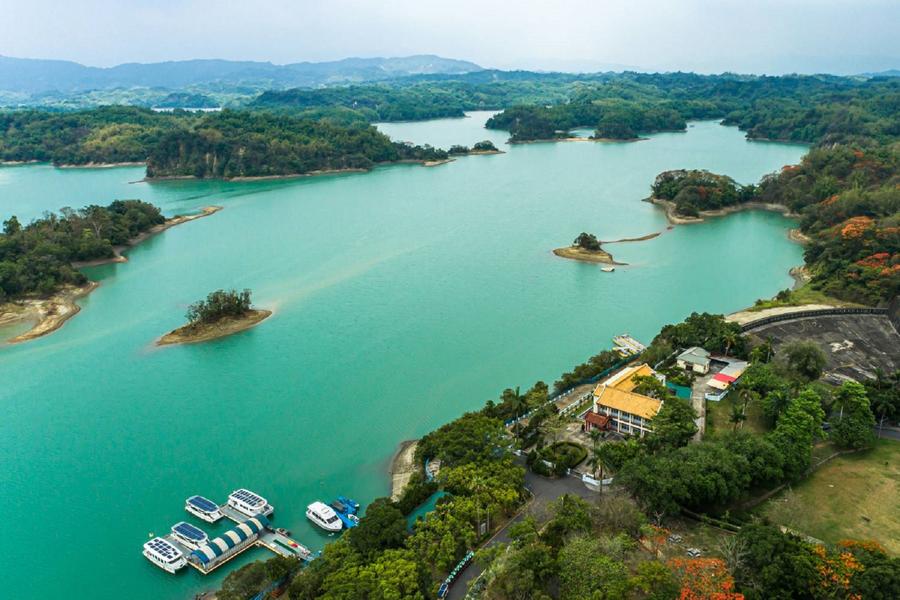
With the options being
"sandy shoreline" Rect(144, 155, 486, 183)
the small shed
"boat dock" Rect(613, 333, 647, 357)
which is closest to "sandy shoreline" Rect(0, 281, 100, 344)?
"boat dock" Rect(613, 333, 647, 357)

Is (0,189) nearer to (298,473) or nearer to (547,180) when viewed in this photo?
(547,180)

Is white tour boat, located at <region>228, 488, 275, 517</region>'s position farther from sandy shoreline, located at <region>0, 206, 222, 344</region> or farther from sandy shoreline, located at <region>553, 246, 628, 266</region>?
sandy shoreline, located at <region>553, 246, 628, 266</region>

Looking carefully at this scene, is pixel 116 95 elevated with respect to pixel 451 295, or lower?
elevated

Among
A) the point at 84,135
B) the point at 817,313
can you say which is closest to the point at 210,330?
the point at 817,313

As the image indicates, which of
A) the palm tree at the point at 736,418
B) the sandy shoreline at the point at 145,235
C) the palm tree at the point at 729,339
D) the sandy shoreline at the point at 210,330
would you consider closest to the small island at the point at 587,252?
the palm tree at the point at 729,339

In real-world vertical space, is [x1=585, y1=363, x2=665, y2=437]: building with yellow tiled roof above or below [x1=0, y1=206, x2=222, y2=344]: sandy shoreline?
above

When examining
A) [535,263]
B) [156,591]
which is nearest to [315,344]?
[156,591]
